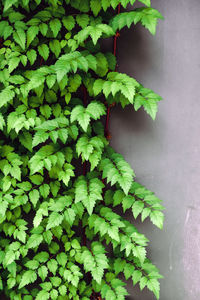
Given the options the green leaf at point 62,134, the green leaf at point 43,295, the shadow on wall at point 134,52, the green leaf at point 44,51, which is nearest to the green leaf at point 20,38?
the green leaf at point 44,51

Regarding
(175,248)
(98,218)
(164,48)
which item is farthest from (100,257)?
(164,48)

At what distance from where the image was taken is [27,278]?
1859 millimetres

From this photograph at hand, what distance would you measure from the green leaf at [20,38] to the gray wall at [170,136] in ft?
2.15

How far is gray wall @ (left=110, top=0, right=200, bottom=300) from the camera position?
83.5 inches

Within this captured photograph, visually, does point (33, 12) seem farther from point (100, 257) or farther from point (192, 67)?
point (100, 257)

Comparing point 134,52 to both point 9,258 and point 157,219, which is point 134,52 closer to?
point 157,219

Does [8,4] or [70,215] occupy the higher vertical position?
[8,4]

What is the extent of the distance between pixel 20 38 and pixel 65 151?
2.35ft

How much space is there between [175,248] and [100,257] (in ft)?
2.22

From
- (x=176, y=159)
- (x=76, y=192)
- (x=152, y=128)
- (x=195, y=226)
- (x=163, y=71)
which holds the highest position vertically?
(x=163, y=71)

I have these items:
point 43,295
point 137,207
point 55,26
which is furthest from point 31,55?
point 43,295

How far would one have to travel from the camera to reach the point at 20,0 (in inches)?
72.6

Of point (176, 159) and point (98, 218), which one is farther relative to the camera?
point (176, 159)

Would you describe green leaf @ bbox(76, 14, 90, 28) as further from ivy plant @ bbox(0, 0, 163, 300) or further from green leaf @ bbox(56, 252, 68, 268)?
green leaf @ bbox(56, 252, 68, 268)
